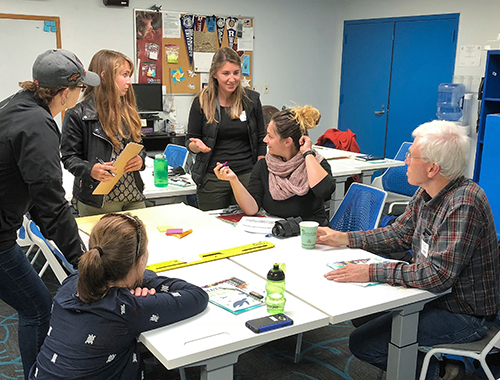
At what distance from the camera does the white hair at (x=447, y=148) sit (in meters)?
1.94

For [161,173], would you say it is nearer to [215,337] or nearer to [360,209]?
[360,209]

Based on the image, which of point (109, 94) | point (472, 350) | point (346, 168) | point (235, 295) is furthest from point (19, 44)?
point (472, 350)

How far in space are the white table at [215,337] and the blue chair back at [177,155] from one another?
2.81 metres

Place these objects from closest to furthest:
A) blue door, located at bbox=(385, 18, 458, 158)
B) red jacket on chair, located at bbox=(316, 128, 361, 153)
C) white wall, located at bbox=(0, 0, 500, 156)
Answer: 1. red jacket on chair, located at bbox=(316, 128, 361, 153)
2. white wall, located at bbox=(0, 0, 500, 156)
3. blue door, located at bbox=(385, 18, 458, 158)

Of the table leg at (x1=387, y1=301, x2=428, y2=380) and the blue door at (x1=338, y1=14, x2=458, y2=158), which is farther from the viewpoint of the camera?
the blue door at (x1=338, y1=14, x2=458, y2=158)

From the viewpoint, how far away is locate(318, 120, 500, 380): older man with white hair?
1.89 metres

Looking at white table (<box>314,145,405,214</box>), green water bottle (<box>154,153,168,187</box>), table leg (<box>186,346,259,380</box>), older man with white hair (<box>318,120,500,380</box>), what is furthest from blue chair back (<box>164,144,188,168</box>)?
table leg (<box>186,346,259,380</box>)

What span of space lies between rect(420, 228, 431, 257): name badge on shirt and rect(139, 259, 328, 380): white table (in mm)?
549

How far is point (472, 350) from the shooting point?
6.44 ft

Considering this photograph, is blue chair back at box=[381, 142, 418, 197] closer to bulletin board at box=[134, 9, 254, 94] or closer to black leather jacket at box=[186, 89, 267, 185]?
black leather jacket at box=[186, 89, 267, 185]

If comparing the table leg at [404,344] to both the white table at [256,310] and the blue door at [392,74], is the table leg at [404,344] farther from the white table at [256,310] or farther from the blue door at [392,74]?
the blue door at [392,74]

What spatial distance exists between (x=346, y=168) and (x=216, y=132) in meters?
1.37

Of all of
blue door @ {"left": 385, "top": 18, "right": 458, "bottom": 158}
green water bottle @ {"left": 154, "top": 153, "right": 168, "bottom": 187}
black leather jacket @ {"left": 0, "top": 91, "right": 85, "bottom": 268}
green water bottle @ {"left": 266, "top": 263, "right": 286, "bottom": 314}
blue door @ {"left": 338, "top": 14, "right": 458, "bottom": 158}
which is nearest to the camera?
green water bottle @ {"left": 266, "top": 263, "right": 286, "bottom": 314}

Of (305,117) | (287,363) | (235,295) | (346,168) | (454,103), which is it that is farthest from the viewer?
(454,103)
